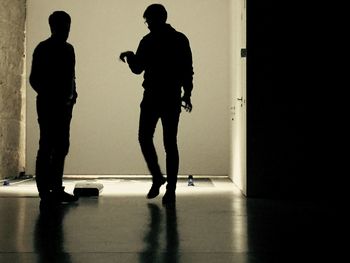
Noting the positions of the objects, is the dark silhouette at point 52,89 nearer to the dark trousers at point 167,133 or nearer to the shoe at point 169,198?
the dark trousers at point 167,133

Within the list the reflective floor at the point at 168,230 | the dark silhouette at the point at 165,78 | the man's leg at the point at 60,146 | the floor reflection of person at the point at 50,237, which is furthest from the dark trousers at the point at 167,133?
the floor reflection of person at the point at 50,237

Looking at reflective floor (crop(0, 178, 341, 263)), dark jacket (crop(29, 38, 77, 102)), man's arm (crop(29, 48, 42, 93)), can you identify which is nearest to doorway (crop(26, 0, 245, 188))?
reflective floor (crop(0, 178, 341, 263))

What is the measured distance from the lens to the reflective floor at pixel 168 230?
2203mm

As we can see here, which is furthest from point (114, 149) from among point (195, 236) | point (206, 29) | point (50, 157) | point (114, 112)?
point (195, 236)

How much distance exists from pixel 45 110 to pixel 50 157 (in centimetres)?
31

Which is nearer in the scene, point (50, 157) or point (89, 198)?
point (50, 157)

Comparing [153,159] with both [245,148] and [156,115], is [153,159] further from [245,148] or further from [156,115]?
[245,148]

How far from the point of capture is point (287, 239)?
8.38 ft

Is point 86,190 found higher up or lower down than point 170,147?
lower down

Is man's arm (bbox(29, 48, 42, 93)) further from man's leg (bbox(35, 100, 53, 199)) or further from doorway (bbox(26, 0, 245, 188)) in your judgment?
doorway (bbox(26, 0, 245, 188))

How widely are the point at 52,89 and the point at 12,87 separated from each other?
292cm

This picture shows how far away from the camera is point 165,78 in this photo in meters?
4.07

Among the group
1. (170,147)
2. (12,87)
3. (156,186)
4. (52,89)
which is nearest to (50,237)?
(52,89)

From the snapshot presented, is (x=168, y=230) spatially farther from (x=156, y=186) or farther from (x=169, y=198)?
(x=156, y=186)
